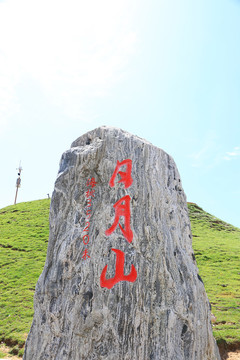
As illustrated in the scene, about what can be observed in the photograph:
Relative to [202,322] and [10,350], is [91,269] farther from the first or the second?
[10,350]

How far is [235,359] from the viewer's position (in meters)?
7.99

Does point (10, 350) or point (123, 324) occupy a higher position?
point (123, 324)

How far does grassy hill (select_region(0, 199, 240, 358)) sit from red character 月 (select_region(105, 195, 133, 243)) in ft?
19.0

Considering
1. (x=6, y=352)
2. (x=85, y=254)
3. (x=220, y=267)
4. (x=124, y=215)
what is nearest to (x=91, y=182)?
(x=124, y=215)

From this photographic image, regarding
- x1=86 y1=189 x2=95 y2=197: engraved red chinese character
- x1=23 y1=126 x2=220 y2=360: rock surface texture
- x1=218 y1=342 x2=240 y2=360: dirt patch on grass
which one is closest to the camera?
x1=23 y1=126 x2=220 y2=360: rock surface texture

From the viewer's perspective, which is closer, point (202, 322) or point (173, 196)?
point (202, 322)

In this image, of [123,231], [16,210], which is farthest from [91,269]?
[16,210]

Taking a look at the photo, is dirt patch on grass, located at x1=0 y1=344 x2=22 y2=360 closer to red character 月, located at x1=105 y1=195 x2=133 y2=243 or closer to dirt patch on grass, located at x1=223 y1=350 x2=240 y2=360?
red character 月, located at x1=105 y1=195 x2=133 y2=243

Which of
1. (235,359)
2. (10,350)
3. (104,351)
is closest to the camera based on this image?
(104,351)

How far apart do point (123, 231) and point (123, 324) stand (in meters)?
1.82

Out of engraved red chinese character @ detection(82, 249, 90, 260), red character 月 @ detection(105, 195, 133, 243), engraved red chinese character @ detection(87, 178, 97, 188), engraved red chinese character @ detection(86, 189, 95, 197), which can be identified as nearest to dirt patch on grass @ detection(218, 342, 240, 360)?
red character 月 @ detection(105, 195, 133, 243)

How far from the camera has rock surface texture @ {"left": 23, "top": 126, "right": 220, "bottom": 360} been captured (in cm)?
524

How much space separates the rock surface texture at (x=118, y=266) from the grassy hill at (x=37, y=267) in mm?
4160

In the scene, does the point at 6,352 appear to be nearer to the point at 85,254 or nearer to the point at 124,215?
the point at 85,254
